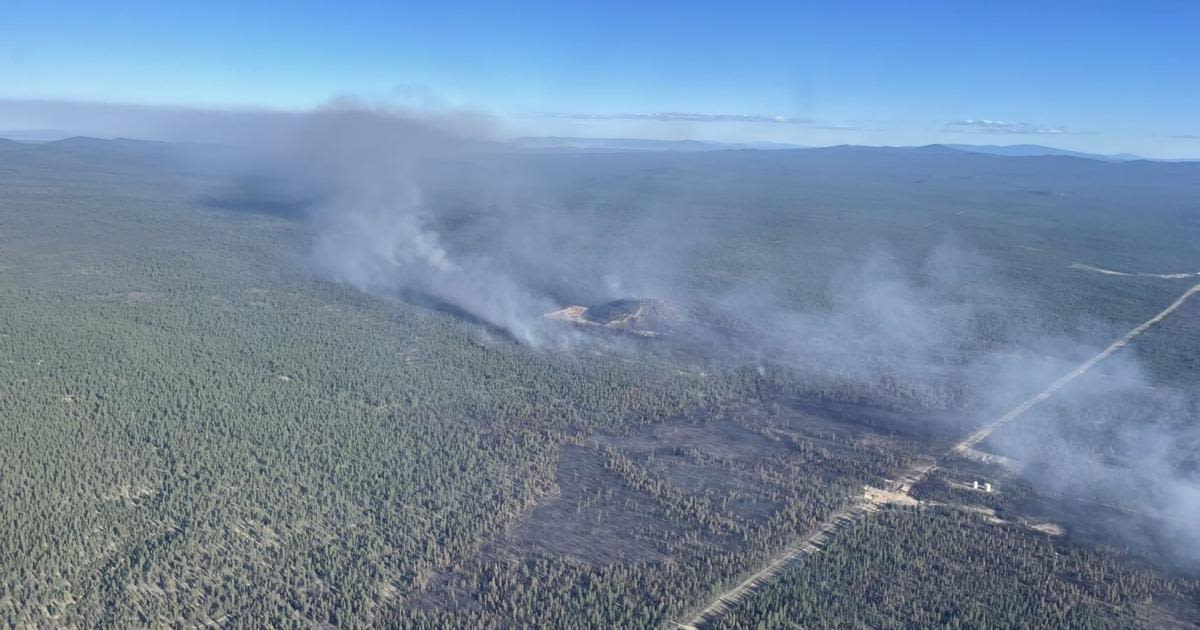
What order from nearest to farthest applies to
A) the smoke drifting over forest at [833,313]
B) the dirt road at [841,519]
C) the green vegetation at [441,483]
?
the green vegetation at [441,483]
the dirt road at [841,519]
the smoke drifting over forest at [833,313]

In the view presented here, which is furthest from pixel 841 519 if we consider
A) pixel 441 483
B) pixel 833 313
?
pixel 833 313

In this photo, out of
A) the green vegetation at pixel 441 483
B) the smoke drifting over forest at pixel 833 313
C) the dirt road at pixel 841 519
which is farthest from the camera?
the smoke drifting over forest at pixel 833 313

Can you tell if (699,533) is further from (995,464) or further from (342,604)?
(995,464)

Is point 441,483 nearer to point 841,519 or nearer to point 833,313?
point 841,519

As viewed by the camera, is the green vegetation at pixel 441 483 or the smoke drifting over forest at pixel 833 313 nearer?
the green vegetation at pixel 441 483

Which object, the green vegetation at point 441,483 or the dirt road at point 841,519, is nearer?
the green vegetation at point 441,483

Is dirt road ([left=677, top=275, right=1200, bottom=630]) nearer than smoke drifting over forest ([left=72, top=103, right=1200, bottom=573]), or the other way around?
dirt road ([left=677, top=275, right=1200, bottom=630])

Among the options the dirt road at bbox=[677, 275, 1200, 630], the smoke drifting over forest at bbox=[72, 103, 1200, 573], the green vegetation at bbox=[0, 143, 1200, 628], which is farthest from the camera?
the smoke drifting over forest at bbox=[72, 103, 1200, 573]

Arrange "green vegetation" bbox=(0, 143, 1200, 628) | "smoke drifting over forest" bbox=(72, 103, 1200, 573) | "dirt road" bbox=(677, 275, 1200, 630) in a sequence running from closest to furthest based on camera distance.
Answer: "green vegetation" bbox=(0, 143, 1200, 628) < "dirt road" bbox=(677, 275, 1200, 630) < "smoke drifting over forest" bbox=(72, 103, 1200, 573)
